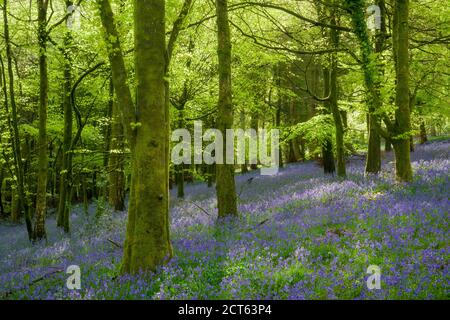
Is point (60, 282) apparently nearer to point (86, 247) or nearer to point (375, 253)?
point (86, 247)

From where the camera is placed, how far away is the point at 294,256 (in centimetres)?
671

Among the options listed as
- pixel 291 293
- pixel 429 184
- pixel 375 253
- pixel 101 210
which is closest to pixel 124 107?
pixel 291 293

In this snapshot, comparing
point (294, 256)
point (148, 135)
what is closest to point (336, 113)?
point (294, 256)

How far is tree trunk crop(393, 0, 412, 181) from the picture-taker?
34.6 feet

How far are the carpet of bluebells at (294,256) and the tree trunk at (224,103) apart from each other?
1.86 feet

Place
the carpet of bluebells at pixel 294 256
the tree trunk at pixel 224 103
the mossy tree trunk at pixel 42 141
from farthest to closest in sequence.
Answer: the mossy tree trunk at pixel 42 141 → the tree trunk at pixel 224 103 → the carpet of bluebells at pixel 294 256

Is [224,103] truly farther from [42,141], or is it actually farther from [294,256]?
[42,141]

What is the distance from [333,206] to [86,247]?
6253 mm

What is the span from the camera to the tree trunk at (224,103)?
34.1 ft

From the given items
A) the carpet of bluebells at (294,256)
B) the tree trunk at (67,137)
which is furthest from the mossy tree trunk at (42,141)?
the carpet of bluebells at (294,256)

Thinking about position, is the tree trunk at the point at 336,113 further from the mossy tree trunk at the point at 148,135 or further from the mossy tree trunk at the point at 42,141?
the mossy tree trunk at the point at 148,135

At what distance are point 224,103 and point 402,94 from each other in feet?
15.7

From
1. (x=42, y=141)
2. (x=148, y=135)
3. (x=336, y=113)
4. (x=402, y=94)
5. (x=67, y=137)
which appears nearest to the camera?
(x=148, y=135)

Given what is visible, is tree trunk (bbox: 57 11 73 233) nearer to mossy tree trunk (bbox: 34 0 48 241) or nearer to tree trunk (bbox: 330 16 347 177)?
mossy tree trunk (bbox: 34 0 48 241)
